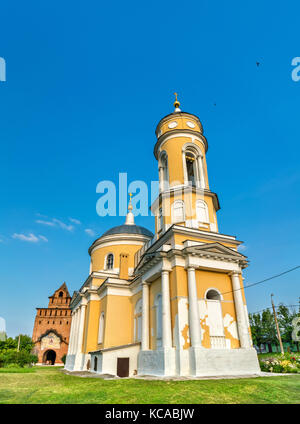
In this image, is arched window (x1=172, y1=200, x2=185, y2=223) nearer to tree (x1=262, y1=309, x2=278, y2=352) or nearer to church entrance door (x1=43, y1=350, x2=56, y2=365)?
church entrance door (x1=43, y1=350, x2=56, y2=365)

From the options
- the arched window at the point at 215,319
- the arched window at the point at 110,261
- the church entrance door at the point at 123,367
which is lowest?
the church entrance door at the point at 123,367

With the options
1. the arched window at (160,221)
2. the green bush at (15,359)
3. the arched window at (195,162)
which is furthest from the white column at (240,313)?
the green bush at (15,359)

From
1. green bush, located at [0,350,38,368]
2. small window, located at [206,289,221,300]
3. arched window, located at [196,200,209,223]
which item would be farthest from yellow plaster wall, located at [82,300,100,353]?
arched window, located at [196,200,209,223]

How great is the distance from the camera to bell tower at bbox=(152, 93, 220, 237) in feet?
64.3

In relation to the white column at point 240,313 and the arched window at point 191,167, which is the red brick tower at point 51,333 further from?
the white column at point 240,313

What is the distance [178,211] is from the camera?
776 inches

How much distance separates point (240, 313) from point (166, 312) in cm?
448

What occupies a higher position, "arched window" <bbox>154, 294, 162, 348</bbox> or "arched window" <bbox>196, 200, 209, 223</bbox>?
"arched window" <bbox>196, 200, 209, 223</bbox>

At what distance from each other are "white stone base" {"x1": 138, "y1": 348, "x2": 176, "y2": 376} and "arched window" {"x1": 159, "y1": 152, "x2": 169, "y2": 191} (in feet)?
38.8

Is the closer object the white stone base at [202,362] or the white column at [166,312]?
the white stone base at [202,362]

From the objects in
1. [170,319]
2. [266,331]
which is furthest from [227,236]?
[266,331]

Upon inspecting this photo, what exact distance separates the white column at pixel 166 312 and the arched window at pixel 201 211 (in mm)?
5410

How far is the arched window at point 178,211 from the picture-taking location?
19438mm
